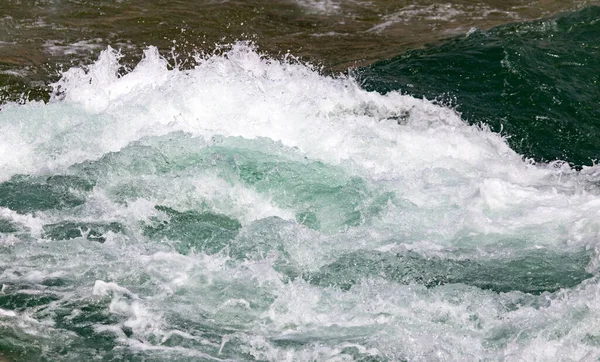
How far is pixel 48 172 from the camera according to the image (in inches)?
363

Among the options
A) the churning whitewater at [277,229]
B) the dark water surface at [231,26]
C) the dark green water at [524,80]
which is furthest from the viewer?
the dark water surface at [231,26]

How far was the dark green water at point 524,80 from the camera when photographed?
11.0m

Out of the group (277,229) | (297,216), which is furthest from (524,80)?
(277,229)

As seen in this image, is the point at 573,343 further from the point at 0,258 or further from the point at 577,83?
the point at 577,83

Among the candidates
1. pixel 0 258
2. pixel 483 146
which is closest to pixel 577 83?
pixel 483 146

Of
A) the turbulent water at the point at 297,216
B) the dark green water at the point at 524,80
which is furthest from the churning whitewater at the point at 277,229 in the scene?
the dark green water at the point at 524,80

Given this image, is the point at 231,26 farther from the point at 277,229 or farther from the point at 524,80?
the point at 277,229

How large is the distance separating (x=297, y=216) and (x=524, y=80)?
5.39 meters

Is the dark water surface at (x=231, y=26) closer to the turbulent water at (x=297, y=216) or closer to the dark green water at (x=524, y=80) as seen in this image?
the dark green water at (x=524, y=80)

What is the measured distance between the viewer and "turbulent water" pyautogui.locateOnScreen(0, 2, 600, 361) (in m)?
6.55

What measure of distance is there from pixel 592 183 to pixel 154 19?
28.5 feet

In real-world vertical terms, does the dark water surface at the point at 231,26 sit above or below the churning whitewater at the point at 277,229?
above

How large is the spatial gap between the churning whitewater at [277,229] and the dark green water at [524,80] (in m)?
0.65

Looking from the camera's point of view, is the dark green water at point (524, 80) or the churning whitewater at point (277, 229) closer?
the churning whitewater at point (277, 229)
